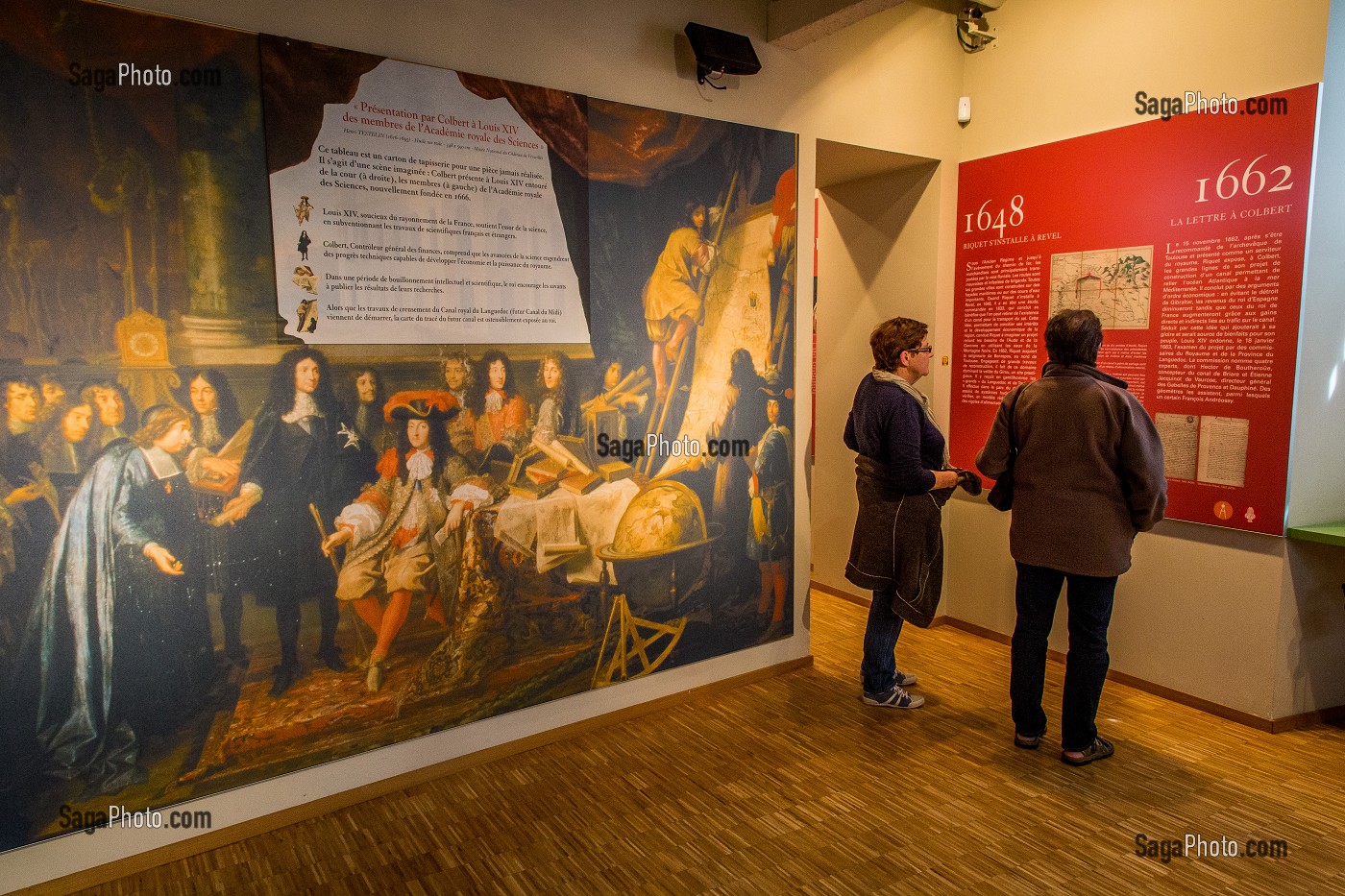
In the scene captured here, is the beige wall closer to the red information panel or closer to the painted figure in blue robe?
the red information panel

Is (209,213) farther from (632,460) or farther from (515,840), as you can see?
(515,840)

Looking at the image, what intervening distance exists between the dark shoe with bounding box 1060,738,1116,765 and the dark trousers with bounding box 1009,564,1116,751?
35mm

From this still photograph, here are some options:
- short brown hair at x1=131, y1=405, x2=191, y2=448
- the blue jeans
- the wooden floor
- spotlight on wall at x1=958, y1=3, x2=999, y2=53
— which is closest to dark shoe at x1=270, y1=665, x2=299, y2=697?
the wooden floor

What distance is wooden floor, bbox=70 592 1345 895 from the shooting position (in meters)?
2.52

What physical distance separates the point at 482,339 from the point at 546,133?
83cm

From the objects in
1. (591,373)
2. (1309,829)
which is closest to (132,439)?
(591,373)

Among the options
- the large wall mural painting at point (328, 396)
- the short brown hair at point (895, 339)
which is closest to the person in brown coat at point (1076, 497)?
the short brown hair at point (895, 339)

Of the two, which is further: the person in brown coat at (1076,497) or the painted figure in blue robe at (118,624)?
the person in brown coat at (1076,497)

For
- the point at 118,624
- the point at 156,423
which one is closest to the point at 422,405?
the point at 156,423

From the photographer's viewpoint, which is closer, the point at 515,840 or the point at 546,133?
the point at 515,840

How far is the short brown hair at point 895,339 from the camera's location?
11.4 ft

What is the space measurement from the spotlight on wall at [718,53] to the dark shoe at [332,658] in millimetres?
2683

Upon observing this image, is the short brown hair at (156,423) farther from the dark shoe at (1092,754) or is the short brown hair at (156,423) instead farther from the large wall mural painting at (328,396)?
the dark shoe at (1092,754)

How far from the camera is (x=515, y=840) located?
272 cm
